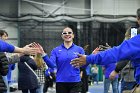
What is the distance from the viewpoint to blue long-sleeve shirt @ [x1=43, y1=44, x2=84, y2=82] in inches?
314

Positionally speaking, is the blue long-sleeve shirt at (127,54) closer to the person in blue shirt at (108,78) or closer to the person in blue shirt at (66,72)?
the person in blue shirt at (66,72)

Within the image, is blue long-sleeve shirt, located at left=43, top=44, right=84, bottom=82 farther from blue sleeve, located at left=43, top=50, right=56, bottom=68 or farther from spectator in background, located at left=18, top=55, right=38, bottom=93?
spectator in background, located at left=18, top=55, right=38, bottom=93

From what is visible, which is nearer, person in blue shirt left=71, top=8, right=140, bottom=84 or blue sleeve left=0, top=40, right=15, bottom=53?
person in blue shirt left=71, top=8, right=140, bottom=84

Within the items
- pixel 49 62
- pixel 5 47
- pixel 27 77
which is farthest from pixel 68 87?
pixel 5 47

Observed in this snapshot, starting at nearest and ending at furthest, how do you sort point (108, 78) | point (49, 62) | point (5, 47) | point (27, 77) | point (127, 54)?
point (127, 54) < point (5, 47) < point (49, 62) < point (27, 77) < point (108, 78)

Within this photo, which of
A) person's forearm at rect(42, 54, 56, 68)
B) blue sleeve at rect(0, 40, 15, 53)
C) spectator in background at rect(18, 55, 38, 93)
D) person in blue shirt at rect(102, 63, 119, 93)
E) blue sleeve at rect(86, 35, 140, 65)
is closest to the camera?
blue sleeve at rect(86, 35, 140, 65)

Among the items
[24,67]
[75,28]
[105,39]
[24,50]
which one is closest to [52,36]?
[75,28]

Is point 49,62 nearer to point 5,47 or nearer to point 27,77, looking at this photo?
point 27,77

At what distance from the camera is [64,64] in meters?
8.02

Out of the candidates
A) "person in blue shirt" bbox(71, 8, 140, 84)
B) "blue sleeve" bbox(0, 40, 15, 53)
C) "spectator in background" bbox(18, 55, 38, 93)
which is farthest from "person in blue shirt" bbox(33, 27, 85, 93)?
"person in blue shirt" bbox(71, 8, 140, 84)

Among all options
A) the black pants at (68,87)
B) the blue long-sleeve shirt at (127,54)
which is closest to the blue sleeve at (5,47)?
the blue long-sleeve shirt at (127,54)

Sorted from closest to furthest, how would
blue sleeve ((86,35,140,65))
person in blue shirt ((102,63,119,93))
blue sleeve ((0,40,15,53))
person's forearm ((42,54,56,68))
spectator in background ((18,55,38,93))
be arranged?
blue sleeve ((86,35,140,65)), blue sleeve ((0,40,15,53)), person's forearm ((42,54,56,68)), spectator in background ((18,55,38,93)), person in blue shirt ((102,63,119,93))

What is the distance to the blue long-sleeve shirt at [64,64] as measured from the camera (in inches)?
314

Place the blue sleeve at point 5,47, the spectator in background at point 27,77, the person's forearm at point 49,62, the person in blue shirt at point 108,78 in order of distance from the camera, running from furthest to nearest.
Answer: the person in blue shirt at point 108,78 → the spectator in background at point 27,77 → the person's forearm at point 49,62 → the blue sleeve at point 5,47
